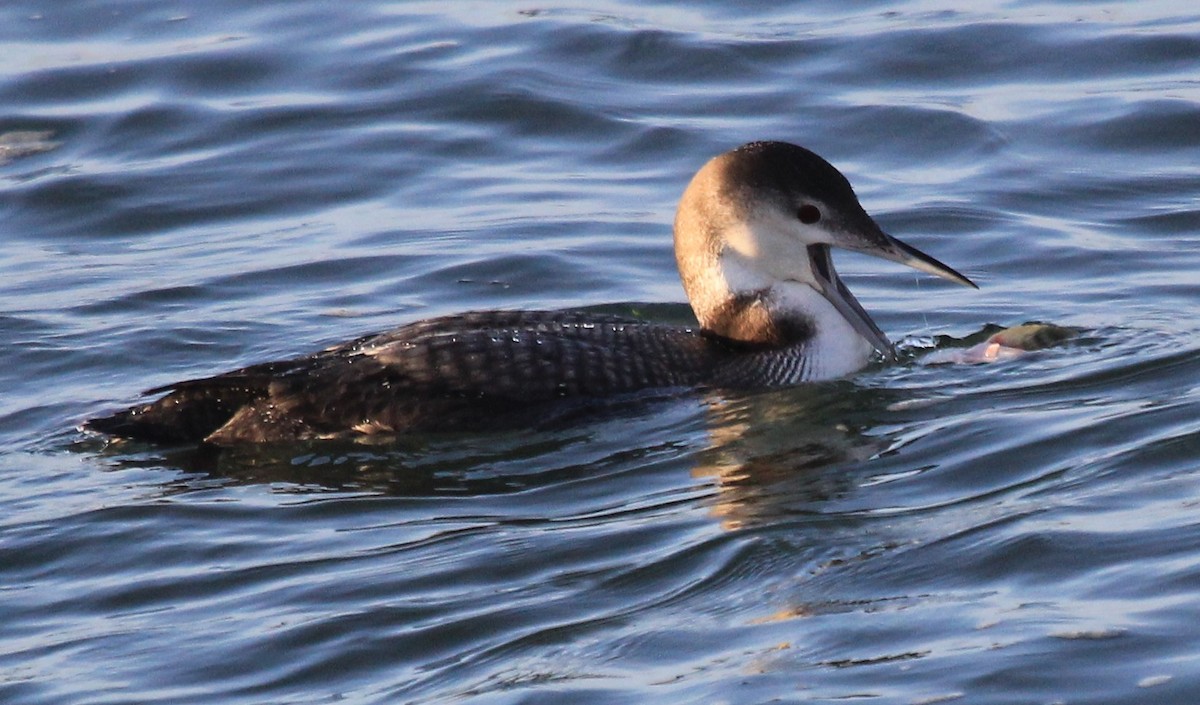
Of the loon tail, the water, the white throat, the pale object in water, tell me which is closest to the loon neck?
the white throat

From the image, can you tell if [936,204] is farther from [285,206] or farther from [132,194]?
[132,194]

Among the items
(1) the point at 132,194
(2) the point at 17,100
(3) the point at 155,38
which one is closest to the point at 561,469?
(1) the point at 132,194

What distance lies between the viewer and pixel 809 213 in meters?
8.19

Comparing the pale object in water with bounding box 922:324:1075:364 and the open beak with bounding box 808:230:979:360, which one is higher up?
the open beak with bounding box 808:230:979:360

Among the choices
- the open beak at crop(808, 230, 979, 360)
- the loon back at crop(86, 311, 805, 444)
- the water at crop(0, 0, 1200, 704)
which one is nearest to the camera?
the water at crop(0, 0, 1200, 704)

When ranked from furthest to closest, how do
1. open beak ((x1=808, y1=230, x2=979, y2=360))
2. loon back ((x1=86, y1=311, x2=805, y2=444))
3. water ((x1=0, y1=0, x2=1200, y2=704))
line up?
open beak ((x1=808, y1=230, x2=979, y2=360))
loon back ((x1=86, y1=311, x2=805, y2=444))
water ((x1=0, y1=0, x2=1200, y2=704))

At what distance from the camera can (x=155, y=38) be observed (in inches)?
567

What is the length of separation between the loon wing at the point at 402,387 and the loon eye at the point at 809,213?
82 centimetres

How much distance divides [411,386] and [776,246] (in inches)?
59.2

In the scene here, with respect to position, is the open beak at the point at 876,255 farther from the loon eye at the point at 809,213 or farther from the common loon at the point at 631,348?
the loon eye at the point at 809,213

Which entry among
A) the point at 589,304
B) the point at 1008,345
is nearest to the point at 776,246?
the point at 1008,345

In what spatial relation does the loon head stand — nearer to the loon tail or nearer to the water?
the water

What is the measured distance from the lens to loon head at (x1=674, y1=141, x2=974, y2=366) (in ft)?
26.8

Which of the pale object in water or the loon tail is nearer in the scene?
the loon tail
